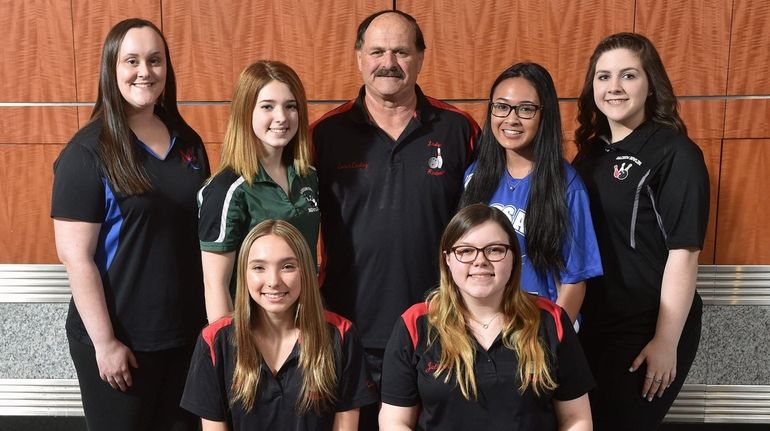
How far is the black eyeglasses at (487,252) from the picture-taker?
2041mm

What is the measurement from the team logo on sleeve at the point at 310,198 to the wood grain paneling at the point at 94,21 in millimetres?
1468

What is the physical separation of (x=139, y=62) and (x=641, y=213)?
65.0 inches

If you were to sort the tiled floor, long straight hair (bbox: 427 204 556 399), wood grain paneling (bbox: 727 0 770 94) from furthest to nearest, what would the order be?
the tiled floor → wood grain paneling (bbox: 727 0 770 94) → long straight hair (bbox: 427 204 556 399)

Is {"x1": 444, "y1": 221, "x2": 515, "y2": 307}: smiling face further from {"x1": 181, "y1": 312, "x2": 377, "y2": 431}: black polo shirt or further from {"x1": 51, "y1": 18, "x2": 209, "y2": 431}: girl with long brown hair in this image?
{"x1": 51, "y1": 18, "x2": 209, "y2": 431}: girl with long brown hair

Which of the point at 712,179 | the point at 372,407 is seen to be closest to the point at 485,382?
the point at 372,407

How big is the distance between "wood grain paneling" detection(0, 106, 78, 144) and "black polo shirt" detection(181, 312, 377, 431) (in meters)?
1.93

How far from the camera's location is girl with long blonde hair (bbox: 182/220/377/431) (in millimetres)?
2148

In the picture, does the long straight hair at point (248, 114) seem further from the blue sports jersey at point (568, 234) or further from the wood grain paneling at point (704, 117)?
the wood grain paneling at point (704, 117)

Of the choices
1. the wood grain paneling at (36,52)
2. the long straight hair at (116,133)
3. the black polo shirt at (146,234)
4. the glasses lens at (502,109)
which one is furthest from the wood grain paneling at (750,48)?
the wood grain paneling at (36,52)

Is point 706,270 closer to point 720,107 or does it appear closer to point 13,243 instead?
point 720,107

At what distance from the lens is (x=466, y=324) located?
2107 millimetres

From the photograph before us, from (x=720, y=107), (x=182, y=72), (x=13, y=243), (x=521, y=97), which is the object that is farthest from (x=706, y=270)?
(x=13, y=243)

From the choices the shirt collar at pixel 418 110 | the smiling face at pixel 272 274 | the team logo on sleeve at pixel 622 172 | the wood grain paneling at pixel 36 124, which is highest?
the shirt collar at pixel 418 110

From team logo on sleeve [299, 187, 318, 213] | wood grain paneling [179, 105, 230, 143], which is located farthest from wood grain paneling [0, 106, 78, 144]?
team logo on sleeve [299, 187, 318, 213]
